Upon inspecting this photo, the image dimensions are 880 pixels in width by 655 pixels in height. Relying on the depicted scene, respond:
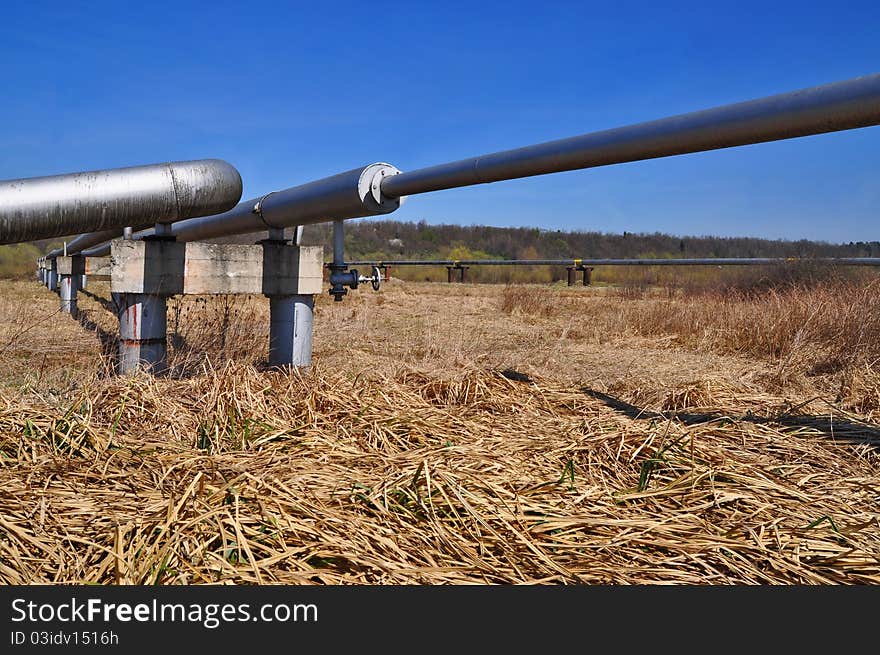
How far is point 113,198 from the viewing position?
10.9 feet

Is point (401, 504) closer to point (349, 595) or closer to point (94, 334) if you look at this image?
point (349, 595)

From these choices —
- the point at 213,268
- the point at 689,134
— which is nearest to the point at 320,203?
the point at 213,268

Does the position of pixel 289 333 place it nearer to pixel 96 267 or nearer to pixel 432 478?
pixel 432 478

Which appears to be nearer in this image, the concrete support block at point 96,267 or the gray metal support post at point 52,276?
the concrete support block at point 96,267

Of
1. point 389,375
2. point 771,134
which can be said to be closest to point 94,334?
point 389,375

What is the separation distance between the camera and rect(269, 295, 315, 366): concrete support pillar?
482cm

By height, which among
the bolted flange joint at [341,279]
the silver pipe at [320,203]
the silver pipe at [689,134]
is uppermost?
the silver pipe at [689,134]

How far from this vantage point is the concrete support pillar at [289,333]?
4.82 metres

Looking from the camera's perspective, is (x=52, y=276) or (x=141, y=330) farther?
(x=52, y=276)

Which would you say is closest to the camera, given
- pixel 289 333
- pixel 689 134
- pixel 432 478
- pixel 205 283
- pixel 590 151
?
pixel 432 478

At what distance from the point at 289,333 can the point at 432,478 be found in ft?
8.76

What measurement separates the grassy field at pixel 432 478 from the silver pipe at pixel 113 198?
0.78m

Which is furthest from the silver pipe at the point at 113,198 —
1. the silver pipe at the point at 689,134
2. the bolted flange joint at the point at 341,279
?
the silver pipe at the point at 689,134

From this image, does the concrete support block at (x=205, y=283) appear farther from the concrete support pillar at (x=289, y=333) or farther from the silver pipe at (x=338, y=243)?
the silver pipe at (x=338, y=243)
